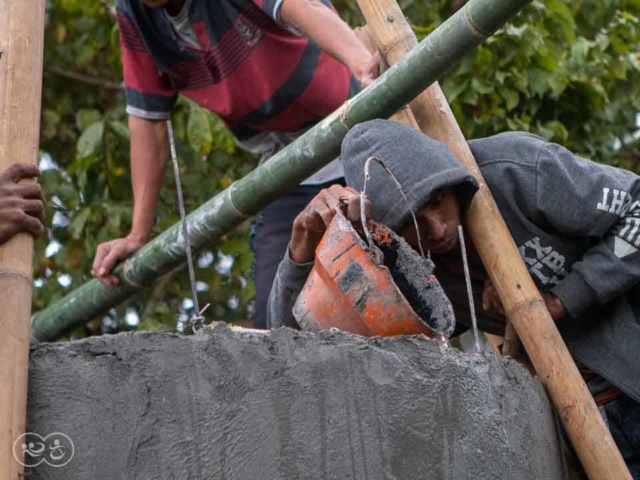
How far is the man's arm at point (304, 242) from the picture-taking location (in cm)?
306

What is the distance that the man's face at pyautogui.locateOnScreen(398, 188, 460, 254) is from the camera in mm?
3158

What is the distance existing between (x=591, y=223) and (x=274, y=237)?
1441mm

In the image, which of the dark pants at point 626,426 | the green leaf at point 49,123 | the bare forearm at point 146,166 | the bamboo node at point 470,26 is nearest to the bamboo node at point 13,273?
the bamboo node at point 470,26

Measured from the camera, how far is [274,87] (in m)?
4.19

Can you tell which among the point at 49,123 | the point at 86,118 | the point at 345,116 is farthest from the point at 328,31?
the point at 49,123

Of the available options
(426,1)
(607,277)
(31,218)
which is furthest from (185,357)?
(426,1)

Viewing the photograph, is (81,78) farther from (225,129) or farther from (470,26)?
(470,26)

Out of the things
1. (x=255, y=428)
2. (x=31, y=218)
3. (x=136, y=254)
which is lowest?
(x=255, y=428)

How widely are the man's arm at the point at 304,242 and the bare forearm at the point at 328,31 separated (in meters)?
0.60

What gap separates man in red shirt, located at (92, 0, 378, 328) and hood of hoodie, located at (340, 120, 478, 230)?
0.84 m

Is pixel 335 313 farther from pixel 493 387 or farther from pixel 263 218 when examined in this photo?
pixel 263 218

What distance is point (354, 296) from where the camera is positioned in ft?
9.37

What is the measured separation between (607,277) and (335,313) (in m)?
0.69

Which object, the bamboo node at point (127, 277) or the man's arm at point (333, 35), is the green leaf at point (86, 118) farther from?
the man's arm at point (333, 35)
